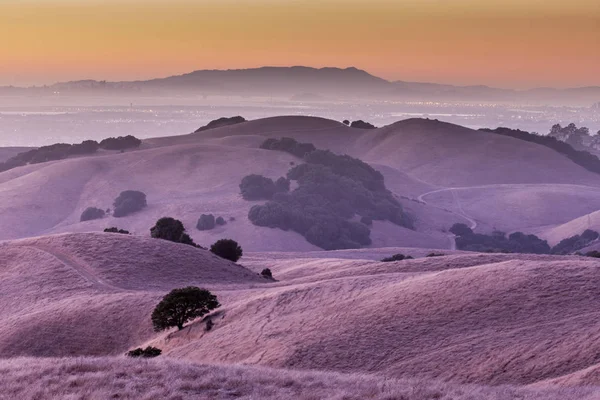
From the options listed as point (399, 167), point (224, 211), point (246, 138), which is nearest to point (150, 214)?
point (224, 211)

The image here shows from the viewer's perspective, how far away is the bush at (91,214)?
4931 inches

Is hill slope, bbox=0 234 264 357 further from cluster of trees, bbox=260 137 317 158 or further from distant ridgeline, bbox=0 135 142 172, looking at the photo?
distant ridgeline, bbox=0 135 142 172

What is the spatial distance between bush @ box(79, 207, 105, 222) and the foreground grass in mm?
107310

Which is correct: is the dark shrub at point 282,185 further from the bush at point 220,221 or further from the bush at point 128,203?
the bush at point 128,203

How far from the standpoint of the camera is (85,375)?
19172mm

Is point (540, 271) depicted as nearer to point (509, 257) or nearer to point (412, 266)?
point (412, 266)

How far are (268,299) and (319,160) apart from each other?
115410 millimetres

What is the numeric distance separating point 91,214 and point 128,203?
19.8 ft

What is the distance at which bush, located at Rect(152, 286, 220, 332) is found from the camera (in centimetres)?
3609

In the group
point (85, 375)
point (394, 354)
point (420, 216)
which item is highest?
point (85, 375)

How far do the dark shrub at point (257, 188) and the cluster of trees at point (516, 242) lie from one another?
93.8ft

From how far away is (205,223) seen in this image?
112m

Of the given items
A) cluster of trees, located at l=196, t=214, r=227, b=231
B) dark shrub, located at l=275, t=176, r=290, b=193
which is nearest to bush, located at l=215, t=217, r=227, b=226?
cluster of trees, located at l=196, t=214, r=227, b=231

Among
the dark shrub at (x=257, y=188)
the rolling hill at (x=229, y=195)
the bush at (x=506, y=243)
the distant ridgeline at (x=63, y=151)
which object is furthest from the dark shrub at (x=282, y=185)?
the distant ridgeline at (x=63, y=151)
